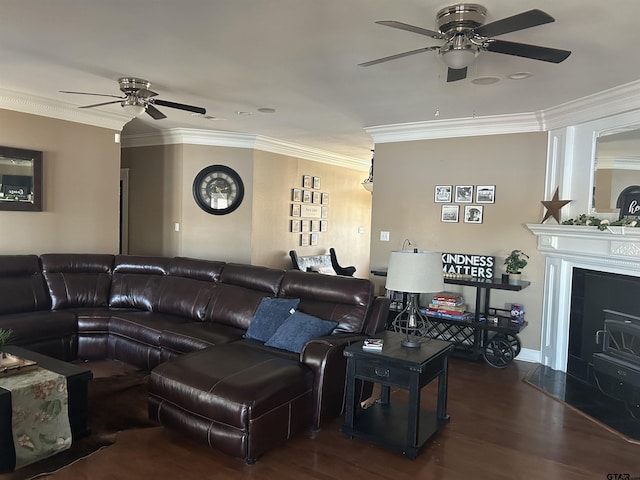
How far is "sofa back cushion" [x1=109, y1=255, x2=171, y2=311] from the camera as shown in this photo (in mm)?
4566

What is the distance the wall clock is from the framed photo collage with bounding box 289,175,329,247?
106cm

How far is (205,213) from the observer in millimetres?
6492

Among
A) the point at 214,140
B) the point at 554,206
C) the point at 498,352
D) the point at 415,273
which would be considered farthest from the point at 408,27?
the point at 214,140

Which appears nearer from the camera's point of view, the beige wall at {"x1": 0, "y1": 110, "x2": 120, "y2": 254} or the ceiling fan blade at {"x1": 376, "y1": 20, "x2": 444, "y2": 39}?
the ceiling fan blade at {"x1": 376, "y1": 20, "x2": 444, "y2": 39}

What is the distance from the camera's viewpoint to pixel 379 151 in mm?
5648

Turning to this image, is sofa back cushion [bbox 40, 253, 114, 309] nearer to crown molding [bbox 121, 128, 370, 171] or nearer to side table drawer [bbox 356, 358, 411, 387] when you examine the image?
crown molding [bbox 121, 128, 370, 171]

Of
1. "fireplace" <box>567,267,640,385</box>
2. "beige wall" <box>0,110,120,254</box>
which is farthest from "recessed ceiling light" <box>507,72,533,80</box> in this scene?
"beige wall" <box>0,110,120,254</box>

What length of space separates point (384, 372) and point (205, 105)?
11.1 ft

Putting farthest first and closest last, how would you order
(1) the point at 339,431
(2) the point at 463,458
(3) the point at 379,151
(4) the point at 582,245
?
1. (3) the point at 379,151
2. (4) the point at 582,245
3. (1) the point at 339,431
4. (2) the point at 463,458

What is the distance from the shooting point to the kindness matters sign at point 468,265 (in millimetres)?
4812

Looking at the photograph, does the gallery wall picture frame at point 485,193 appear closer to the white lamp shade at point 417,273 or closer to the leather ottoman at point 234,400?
the white lamp shade at point 417,273

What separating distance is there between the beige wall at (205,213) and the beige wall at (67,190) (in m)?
0.98

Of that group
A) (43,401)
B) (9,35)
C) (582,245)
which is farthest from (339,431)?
(9,35)

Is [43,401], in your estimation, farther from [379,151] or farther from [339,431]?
[379,151]
